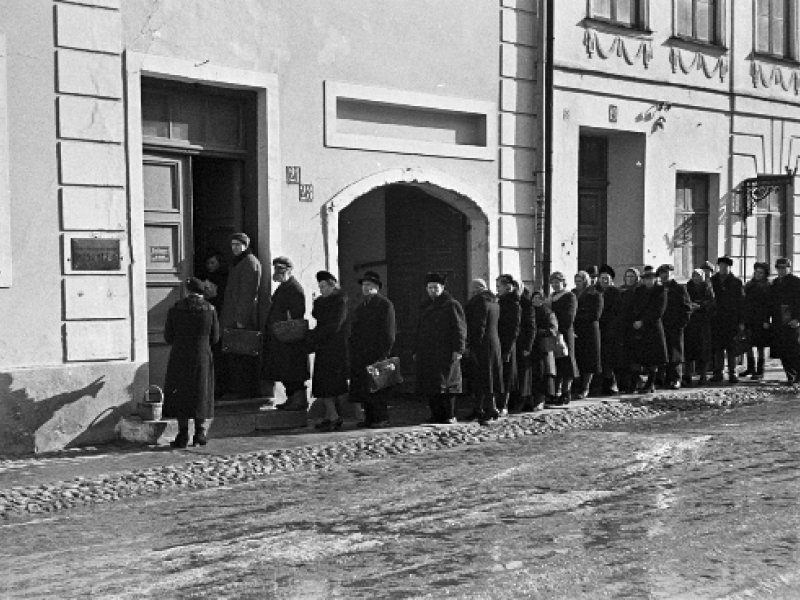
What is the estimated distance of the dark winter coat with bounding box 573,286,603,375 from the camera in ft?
51.2

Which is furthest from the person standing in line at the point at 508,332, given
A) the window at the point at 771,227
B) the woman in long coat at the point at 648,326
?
the window at the point at 771,227

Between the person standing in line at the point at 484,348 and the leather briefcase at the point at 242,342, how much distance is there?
2.44 m

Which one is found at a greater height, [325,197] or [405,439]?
[325,197]

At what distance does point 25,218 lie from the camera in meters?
11.6

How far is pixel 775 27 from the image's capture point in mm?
20969

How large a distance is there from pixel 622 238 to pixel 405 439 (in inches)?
302

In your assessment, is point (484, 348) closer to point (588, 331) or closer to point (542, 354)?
point (542, 354)

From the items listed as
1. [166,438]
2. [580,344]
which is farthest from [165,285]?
[580,344]

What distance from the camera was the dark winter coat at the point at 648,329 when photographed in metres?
16.1

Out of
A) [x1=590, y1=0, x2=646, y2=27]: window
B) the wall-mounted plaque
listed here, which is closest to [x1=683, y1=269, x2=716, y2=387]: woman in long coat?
[x1=590, y1=0, x2=646, y2=27]: window

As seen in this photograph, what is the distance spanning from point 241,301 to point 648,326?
581cm

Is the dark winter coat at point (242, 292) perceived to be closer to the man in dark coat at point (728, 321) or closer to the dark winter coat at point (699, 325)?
the dark winter coat at point (699, 325)

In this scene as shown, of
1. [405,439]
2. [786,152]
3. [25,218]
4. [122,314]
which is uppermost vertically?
[786,152]

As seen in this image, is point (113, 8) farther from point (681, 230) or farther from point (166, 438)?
point (681, 230)
